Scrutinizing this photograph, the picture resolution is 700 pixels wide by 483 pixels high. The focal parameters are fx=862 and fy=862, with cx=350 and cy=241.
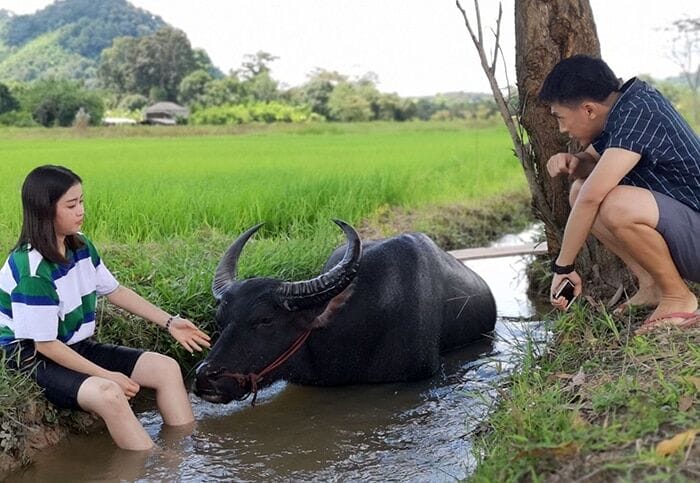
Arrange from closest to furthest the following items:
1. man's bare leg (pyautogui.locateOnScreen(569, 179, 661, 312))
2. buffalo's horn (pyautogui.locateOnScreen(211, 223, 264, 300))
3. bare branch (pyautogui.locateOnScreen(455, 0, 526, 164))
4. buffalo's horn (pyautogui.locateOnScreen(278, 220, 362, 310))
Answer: man's bare leg (pyautogui.locateOnScreen(569, 179, 661, 312))
buffalo's horn (pyautogui.locateOnScreen(278, 220, 362, 310))
buffalo's horn (pyautogui.locateOnScreen(211, 223, 264, 300))
bare branch (pyautogui.locateOnScreen(455, 0, 526, 164))

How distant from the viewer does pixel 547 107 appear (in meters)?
4.73

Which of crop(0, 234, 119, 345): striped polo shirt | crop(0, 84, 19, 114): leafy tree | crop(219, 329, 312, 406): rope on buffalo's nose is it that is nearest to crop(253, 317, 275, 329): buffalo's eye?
crop(219, 329, 312, 406): rope on buffalo's nose

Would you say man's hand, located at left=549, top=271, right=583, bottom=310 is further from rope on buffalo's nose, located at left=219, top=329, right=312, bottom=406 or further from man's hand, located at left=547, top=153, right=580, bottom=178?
rope on buffalo's nose, located at left=219, top=329, right=312, bottom=406

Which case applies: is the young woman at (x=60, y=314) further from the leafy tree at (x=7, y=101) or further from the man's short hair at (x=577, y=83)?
the leafy tree at (x=7, y=101)

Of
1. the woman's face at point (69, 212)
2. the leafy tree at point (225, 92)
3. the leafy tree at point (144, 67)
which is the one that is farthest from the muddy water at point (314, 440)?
the leafy tree at point (144, 67)

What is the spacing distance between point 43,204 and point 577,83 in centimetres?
217

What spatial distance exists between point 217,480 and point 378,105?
34.1 meters

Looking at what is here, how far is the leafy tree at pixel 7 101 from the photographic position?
41.7 ft

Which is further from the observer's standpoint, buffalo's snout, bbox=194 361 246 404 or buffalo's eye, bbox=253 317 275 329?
buffalo's eye, bbox=253 317 275 329

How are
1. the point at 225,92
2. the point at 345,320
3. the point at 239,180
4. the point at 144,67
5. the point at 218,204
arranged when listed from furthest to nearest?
1. the point at 144,67
2. the point at 225,92
3. the point at 239,180
4. the point at 218,204
5. the point at 345,320

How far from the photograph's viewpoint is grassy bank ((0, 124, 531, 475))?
16.0 feet

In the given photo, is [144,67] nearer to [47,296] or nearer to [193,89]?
[193,89]

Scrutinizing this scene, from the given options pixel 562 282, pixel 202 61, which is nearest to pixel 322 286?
pixel 562 282

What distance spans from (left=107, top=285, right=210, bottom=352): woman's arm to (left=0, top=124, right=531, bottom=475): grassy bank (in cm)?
55
